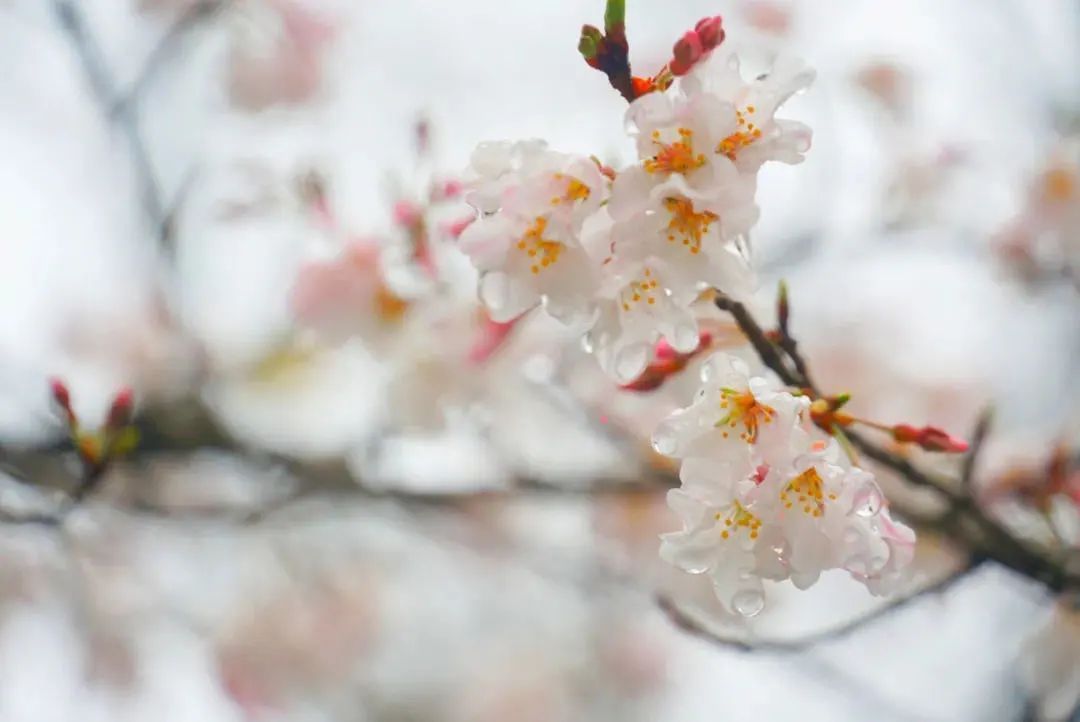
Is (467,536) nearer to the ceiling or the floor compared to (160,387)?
nearer to the floor

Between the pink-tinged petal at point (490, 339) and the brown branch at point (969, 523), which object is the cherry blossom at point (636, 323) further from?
the pink-tinged petal at point (490, 339)

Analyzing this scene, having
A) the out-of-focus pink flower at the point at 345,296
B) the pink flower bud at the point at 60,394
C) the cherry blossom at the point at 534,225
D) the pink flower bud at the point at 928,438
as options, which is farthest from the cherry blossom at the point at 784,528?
the out-of-focus pink flower at the point at 345,296

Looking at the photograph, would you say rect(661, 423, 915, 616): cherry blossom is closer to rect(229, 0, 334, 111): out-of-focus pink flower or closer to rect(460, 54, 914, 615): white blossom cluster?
rect(460, 54, 914, 615): white blossom cluster

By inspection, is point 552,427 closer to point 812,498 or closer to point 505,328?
point 505,328

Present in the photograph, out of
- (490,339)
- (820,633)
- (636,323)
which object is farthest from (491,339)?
(636,323)

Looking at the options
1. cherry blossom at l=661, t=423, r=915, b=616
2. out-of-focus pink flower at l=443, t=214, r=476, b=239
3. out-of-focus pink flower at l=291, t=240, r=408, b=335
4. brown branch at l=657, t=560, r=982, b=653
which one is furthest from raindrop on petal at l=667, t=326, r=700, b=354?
out-of-focus pink flower at l=291, t=240, r=408, b=335

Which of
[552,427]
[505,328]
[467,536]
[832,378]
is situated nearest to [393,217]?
[505,328]
